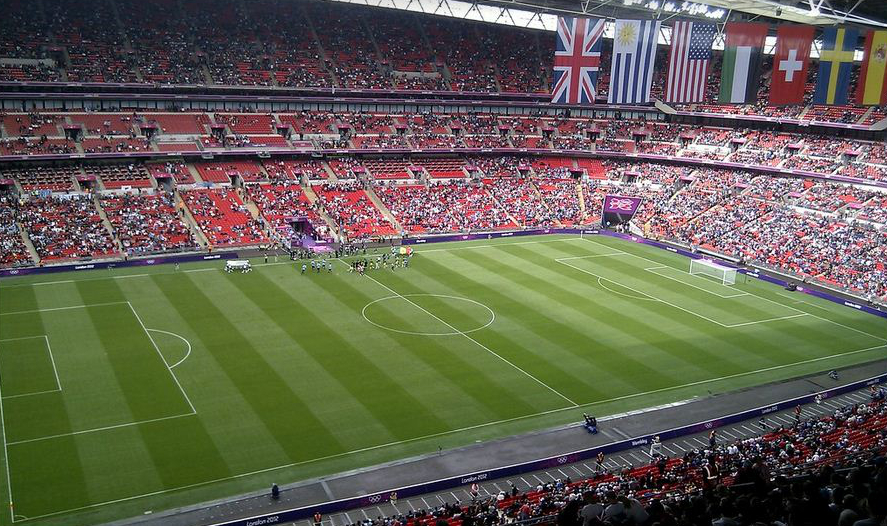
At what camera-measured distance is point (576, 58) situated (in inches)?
1812

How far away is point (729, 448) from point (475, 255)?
33.9 meters

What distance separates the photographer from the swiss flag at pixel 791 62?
46344mm

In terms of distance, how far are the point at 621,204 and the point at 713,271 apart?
53.6 feet

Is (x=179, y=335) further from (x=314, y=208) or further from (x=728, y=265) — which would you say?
(x=728, y=265)

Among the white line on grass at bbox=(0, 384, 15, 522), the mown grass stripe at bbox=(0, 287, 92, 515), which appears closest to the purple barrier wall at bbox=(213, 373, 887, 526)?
the mown grass stripe at bbox=(0, 287, 92, 515)

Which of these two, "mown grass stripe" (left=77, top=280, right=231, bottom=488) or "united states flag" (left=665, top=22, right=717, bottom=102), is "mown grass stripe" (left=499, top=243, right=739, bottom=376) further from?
"mown grass stripe" (left=77, top=280, right=231, bottom=488)

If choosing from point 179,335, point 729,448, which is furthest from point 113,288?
point 729,448

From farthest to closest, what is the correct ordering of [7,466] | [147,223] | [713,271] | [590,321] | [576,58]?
[147,223] → [713,271] → [576,58] → [590,321] → [7,466]

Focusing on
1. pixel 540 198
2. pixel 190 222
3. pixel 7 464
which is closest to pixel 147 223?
pixel 190 222

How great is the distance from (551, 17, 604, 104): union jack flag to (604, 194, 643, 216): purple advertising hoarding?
23.1 m

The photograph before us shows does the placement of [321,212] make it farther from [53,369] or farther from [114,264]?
[53,369]

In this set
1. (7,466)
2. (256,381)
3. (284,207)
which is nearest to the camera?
(7,466)

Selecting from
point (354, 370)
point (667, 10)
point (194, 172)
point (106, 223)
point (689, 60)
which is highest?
point (667, 10)

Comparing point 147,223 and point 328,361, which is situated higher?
point 147,223
